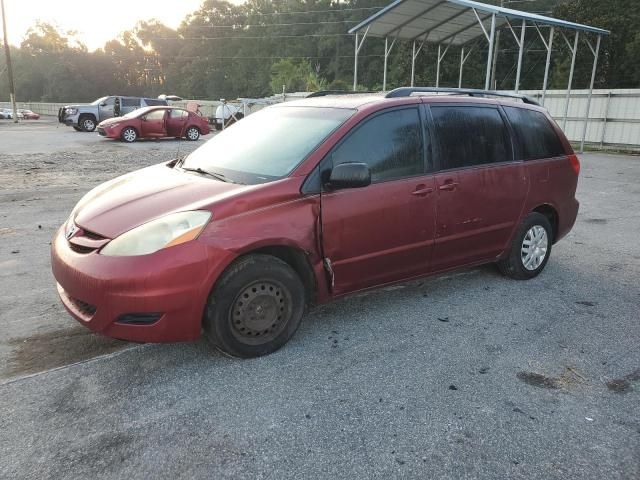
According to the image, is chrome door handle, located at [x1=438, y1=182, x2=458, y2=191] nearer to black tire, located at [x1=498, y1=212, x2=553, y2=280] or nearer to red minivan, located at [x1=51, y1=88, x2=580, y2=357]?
red minivan, located at [x1=51, y1=88, x2=580, y2=357]

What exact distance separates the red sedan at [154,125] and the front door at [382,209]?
1643 cm

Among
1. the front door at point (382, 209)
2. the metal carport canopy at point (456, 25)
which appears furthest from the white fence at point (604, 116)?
the front door at point (382, 209)

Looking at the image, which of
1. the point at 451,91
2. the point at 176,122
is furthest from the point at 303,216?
the point at 176,122

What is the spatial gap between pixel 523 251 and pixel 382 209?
1.90 m

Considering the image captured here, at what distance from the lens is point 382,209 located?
3783 mm

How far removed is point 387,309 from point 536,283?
1674 millimetres

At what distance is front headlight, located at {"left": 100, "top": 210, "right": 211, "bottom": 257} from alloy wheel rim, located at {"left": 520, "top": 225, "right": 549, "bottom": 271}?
318cm

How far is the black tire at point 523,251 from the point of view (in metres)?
4.84

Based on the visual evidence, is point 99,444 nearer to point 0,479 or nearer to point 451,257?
point 0,479

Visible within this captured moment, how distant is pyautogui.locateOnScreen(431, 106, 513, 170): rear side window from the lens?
165 inches

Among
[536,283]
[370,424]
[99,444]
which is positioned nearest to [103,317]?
[99,444]

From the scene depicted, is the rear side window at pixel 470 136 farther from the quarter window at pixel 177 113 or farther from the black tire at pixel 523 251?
the quarter window at pixel 177 113

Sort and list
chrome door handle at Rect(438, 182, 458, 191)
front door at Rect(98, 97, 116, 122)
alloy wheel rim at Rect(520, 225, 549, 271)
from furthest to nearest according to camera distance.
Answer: front door at Rect(98, 97, 116, 122) < alloy wheel rim at Rect(520, 225, 549, 271) < chrome door handle at Rect(438, 182, 458, 191)

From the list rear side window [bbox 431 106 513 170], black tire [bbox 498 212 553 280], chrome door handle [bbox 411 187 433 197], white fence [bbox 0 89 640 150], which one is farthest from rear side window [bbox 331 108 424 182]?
white fence [bbox 0 89 640 150]
